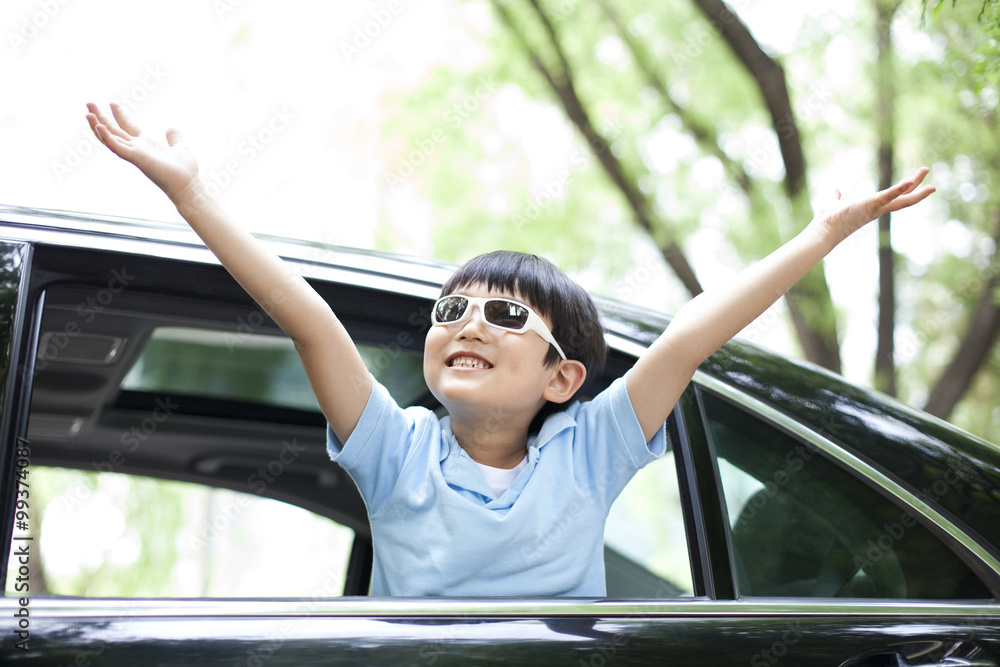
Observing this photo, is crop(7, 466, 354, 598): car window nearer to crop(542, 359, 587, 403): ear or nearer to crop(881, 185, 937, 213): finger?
crop(542, 359, 587, 403): ear

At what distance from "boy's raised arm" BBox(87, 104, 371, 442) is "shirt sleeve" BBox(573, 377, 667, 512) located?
0.54 m

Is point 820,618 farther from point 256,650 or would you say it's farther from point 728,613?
point 256,650

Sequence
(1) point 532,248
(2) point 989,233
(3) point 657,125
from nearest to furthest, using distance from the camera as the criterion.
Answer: (2) point 989,233 < (3) point 657,125 < (1) point 532,248

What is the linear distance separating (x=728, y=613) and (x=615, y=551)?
158cm

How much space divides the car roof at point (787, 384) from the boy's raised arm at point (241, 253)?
125 millimetres

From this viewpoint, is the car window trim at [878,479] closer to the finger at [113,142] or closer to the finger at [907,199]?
the finger at [907,199]

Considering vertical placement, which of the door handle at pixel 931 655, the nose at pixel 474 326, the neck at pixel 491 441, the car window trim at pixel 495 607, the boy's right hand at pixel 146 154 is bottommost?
the door handle at pixel 931 655

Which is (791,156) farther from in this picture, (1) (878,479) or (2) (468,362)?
(2) (468,362)

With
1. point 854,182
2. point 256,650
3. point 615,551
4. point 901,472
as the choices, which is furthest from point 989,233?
point 256,650

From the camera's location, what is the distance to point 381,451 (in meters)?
1.67

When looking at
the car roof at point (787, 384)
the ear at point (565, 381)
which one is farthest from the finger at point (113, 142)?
the ear at point (565, 381)

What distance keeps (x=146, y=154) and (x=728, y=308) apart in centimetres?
112

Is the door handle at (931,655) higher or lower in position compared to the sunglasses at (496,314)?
lower

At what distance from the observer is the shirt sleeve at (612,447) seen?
67.1 inches
